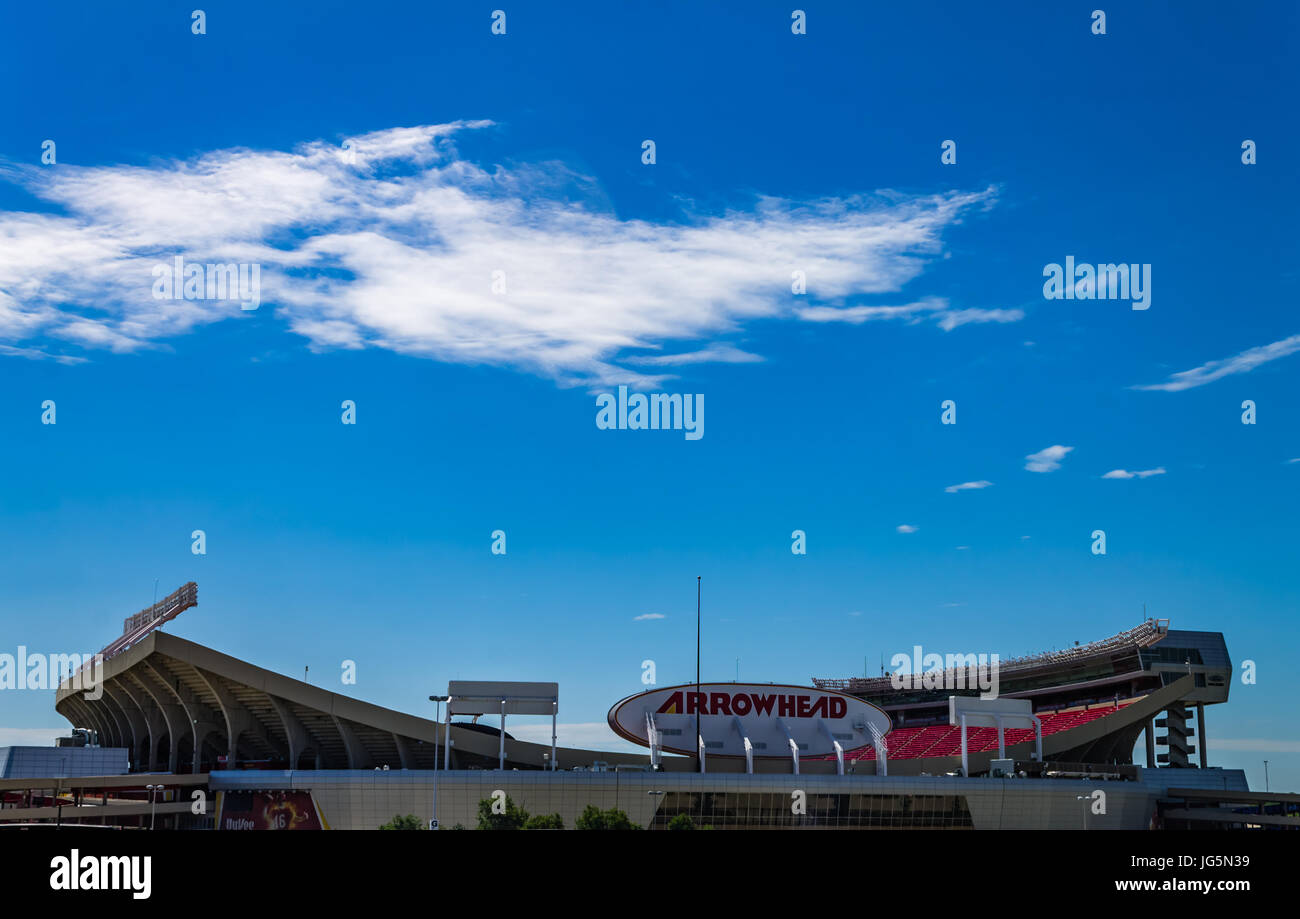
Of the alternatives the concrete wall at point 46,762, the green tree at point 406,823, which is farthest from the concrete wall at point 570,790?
the concrete wall at point 46,762

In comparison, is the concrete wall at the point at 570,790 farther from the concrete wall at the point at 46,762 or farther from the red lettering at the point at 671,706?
the concrete wall at the point at 46,762

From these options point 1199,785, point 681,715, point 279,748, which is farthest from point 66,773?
point 1199,785

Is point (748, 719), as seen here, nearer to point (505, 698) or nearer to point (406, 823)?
point (505, 698)

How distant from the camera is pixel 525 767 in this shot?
Answer: 83.2 meters

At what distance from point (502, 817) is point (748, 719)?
75.3ft

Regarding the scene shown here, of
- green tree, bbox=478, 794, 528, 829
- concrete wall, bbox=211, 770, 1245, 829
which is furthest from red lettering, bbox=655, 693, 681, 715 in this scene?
green tree, bbox=478, 794, 528, 829

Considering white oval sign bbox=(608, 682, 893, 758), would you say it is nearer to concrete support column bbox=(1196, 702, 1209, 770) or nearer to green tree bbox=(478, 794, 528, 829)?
green tree bbox=(478, 794, 528, 829)

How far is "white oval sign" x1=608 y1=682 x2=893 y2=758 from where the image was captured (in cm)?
7769

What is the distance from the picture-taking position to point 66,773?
73125mm

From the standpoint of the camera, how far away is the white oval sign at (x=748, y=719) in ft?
255

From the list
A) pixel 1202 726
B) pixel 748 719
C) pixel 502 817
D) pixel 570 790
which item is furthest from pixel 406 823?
pixel 1202 726
